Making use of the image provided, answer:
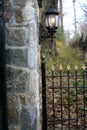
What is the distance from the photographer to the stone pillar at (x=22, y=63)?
3875 millimetres

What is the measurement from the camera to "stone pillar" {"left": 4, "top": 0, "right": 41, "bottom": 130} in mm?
3875

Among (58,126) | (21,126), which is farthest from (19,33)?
(58,126)

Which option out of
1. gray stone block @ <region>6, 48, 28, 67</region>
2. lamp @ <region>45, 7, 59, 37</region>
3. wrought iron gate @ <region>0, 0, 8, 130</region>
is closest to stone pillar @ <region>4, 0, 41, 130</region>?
gray stone block @ <region>6, 48, 28, 67</region>

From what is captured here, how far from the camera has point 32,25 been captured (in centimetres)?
387

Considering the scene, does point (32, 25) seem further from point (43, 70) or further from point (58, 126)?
point (58, 126)

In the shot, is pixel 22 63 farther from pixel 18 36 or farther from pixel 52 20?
pixel 52 20

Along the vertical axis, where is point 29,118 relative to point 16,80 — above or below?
below

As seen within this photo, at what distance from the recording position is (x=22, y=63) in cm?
391

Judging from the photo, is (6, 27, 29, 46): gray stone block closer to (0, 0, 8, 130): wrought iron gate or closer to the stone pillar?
the stone pillar

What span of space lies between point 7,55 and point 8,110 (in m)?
0.79

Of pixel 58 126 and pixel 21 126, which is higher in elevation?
pixel 21 126

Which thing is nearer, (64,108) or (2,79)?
(2,79)

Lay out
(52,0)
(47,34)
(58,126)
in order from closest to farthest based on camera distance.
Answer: (47,34) < (58,126) < (52,0)

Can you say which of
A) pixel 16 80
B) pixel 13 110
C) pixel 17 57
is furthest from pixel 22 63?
pixel 13 110
